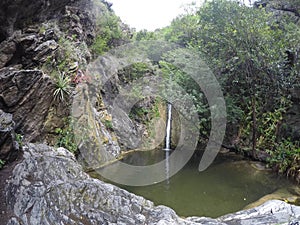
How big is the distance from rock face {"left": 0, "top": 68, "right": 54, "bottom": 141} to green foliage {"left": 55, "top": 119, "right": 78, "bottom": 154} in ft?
2.68

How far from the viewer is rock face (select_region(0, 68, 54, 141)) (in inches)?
230

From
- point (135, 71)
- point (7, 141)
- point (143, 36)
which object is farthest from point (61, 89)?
point (143, 36)

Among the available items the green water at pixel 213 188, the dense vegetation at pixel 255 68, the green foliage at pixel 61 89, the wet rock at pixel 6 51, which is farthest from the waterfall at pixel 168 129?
the wet rock at pixel 6 51

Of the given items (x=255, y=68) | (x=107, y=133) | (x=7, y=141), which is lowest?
Answer: (x=107, y=133)

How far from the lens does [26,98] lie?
Result: 6.18 m

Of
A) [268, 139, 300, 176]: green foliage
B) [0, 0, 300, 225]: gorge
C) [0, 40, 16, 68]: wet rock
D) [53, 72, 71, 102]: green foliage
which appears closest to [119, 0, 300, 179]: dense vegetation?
[268, 139, 300, 176]: green foliage

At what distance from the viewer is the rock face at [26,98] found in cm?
583

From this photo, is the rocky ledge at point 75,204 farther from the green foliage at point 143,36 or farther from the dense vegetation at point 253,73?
the green foliage at point 143,36

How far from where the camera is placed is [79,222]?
3.74 m

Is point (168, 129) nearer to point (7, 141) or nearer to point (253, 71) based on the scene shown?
point (253, 71)

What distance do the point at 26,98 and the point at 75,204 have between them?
3.26 m

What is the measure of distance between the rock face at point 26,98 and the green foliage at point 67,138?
818mm

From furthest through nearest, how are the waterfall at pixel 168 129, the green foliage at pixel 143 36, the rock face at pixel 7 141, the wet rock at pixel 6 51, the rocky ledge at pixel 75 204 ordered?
the green foliage at pixel 143 36 < the waterfall at pixel 168 129 < the wet rock at pixel 6 51 < the rock face at pixel 7 141 < the rocky ledge at pixel 75 204

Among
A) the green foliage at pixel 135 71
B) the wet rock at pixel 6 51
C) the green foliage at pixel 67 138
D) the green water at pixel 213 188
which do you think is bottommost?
the green water at pixel 213 188
